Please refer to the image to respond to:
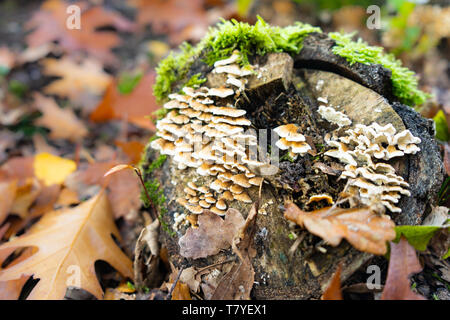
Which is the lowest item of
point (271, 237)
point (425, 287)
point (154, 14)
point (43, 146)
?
point (43, 146)

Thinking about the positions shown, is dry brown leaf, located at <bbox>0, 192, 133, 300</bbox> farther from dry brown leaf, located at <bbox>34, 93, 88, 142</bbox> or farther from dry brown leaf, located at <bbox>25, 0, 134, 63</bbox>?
dry brown leaf, located at <bbox>25, 0, 134, 63</bbox>

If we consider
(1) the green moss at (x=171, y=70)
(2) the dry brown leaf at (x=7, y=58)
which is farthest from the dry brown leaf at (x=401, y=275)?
(2) the dry brown leaf at (x=7, y=58)

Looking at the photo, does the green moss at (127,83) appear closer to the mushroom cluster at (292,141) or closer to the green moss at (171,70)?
the green moss at (171,70)

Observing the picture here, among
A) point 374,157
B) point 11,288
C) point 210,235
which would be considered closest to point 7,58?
point 11,288

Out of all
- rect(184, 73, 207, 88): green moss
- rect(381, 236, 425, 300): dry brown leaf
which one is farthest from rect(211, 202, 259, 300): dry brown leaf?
rect(184, 73, 207, 88): green moss
